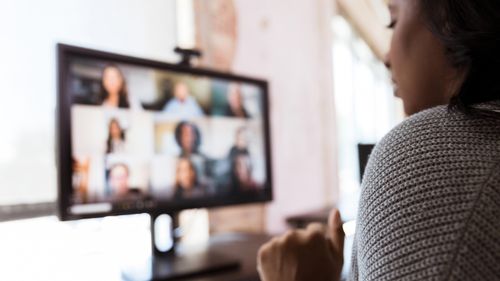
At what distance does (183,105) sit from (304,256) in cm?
49

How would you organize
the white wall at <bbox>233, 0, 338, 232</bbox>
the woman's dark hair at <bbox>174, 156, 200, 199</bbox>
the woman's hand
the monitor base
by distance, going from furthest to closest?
the white wall at <bbox>233, 0, 338, 232</bbox> → the woman's dark hair at <bbox>174, 156, 200, 199</bbox> → the monitor base → the woman's hand

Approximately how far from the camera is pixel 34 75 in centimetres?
107

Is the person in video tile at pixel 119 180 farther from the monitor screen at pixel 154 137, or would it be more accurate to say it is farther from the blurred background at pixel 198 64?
the blurred background at pixel 198 64

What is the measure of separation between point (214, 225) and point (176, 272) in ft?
1.86

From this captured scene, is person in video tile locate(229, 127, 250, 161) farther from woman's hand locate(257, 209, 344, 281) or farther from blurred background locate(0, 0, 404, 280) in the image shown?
woman's hand locate(257, 209, 344, 281)

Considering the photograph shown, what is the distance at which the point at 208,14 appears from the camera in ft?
4.68

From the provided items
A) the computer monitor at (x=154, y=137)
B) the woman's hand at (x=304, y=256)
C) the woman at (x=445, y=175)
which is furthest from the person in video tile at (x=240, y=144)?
the woman at (x=445, y=175)

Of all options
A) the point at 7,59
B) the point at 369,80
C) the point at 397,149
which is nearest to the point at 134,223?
the point at 7,59

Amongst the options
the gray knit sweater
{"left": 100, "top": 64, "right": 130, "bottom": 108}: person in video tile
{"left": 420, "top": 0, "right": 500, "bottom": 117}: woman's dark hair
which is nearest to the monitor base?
{"left": 100, "top": 64, "right": 130, "bottom": 108}: person in video tile

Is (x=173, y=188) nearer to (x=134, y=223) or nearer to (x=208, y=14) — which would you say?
(x=134, y=223)

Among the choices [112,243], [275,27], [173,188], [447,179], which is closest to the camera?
[447,179]

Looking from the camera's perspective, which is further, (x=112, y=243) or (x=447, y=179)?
(x=112, y=243)

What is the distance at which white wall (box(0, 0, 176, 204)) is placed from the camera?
3.34ft

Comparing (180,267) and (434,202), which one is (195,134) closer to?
(180,267)
